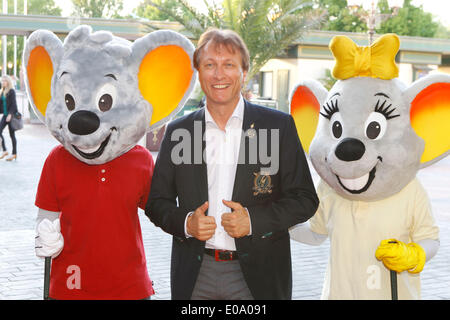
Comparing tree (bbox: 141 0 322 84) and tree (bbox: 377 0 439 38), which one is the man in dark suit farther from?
tree (bbox: 377 0 439 38)

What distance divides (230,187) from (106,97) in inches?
34.6

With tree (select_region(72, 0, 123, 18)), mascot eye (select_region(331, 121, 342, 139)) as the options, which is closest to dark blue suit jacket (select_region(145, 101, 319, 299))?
mascot eye (select_region(331, 121, 342, 139))

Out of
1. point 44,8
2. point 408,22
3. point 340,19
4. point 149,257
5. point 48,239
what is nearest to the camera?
point 48,239

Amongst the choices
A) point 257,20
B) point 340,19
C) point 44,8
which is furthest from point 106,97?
point 44,8

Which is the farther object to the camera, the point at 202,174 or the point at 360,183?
the point at 360,183

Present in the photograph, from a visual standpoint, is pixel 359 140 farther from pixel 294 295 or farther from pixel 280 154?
pixel 294 295

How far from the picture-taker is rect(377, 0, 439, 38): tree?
36.7 meters

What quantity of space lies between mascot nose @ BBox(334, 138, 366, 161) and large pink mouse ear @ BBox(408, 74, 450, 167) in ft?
1.25

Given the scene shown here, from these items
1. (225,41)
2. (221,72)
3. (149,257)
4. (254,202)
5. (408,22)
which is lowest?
(149,257)

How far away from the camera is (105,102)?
311 cm

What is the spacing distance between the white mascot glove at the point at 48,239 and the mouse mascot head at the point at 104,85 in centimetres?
39

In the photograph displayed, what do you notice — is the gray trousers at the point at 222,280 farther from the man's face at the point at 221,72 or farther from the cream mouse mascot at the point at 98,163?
the man's face at the point at 221,72

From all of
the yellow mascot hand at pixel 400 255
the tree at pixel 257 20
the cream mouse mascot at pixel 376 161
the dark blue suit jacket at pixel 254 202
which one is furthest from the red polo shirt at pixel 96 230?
the tree at pixel 257 20

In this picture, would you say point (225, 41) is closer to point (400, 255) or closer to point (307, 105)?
point (307, 105)
